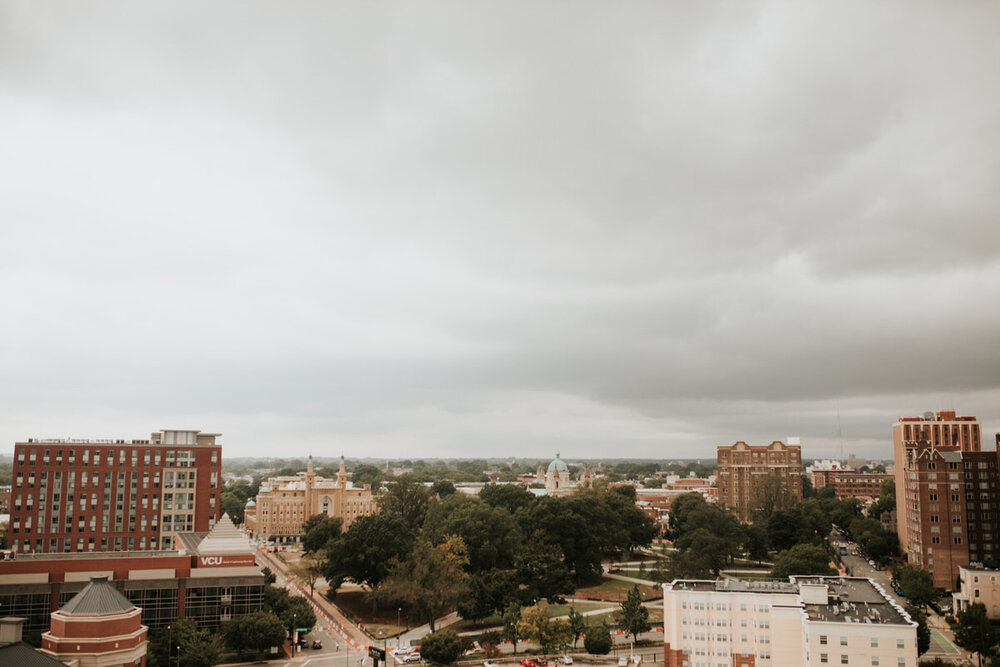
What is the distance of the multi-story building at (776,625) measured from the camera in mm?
62219

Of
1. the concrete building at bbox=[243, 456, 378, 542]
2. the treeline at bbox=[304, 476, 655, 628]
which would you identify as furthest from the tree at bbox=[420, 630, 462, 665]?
the concrete building at bbox=[243, 456, 378, 542]

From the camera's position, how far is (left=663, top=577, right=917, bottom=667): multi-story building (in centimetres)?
6222

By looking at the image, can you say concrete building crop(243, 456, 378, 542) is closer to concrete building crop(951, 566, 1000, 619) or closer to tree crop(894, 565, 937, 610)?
tree crop(894, 565, 937, 610)

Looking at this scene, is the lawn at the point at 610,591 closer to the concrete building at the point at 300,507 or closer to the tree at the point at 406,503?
the tree at the point at 406,503

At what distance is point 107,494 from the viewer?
10050 cm

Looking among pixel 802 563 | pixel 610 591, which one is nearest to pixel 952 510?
pixel 802 563

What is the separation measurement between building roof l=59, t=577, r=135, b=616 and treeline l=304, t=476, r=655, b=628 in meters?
34.1

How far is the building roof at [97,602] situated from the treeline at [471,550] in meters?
34.1

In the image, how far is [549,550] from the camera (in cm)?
10444

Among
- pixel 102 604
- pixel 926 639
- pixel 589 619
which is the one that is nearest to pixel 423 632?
pixel 589 619

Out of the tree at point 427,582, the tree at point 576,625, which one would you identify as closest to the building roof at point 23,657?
the tree at point 427,582

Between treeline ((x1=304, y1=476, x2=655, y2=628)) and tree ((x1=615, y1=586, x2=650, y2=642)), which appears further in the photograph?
treeline ((x1=304, y1=476, x2=655, y2=628))

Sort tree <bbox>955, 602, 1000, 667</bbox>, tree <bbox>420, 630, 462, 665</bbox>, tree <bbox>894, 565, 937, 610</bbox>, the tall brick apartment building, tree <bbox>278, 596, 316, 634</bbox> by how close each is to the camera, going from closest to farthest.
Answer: tree <bbox>420, 630, 462, 665</bbox> → tree <bbox>955, 602, 1000, 667</bbox> → tree <bbox>278, 596, 316, 634</bbox> → tree <bbox>894, 565, 937, 610</bbox> → the tall brick apartment building

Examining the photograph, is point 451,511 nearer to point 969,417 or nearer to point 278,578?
point 278,578
